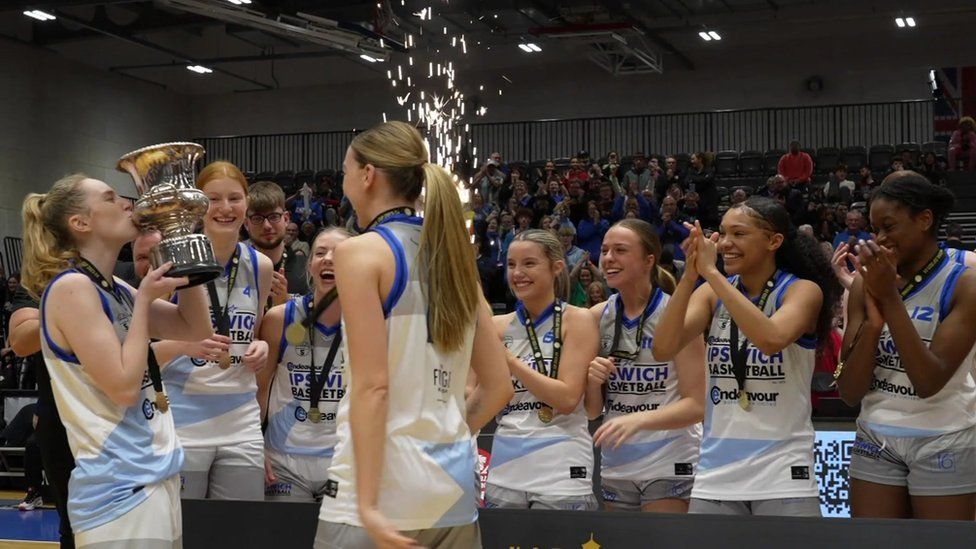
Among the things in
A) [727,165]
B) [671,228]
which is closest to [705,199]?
[671,228]

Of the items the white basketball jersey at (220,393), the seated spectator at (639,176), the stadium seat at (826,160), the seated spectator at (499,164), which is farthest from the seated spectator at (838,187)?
the white basketball jersey at (220,393)

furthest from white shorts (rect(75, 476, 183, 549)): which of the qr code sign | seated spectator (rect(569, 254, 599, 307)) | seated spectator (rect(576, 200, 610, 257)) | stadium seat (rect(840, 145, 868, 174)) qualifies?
stadium seat (rect(840, 145, 868, 174))

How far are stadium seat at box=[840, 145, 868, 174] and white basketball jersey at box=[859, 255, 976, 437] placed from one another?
16.2 m

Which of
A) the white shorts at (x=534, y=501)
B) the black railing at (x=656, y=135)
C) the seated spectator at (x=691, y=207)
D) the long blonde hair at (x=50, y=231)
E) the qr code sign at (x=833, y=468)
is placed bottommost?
the qr code sign at (x=833, y=468)

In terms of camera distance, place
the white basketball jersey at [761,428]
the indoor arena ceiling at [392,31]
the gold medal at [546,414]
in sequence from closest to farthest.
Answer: the white basketball jersey at [761,428]
the gold medal at [546,414]
the indoor arena ceiling at [392,31]

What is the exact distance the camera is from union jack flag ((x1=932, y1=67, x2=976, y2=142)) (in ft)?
73.4

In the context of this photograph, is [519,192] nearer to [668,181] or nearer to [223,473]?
[668,181]

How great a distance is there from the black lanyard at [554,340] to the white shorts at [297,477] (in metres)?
0.94

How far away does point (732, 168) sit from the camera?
20609mm

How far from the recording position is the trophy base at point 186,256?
10.7ft

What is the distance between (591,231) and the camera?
52.0ft

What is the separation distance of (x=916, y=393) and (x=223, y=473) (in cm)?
264

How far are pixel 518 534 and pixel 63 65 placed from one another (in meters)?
21.4

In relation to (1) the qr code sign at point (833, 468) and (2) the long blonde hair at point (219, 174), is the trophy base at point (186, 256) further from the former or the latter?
(1) the qr code sign at point (833, 468)
